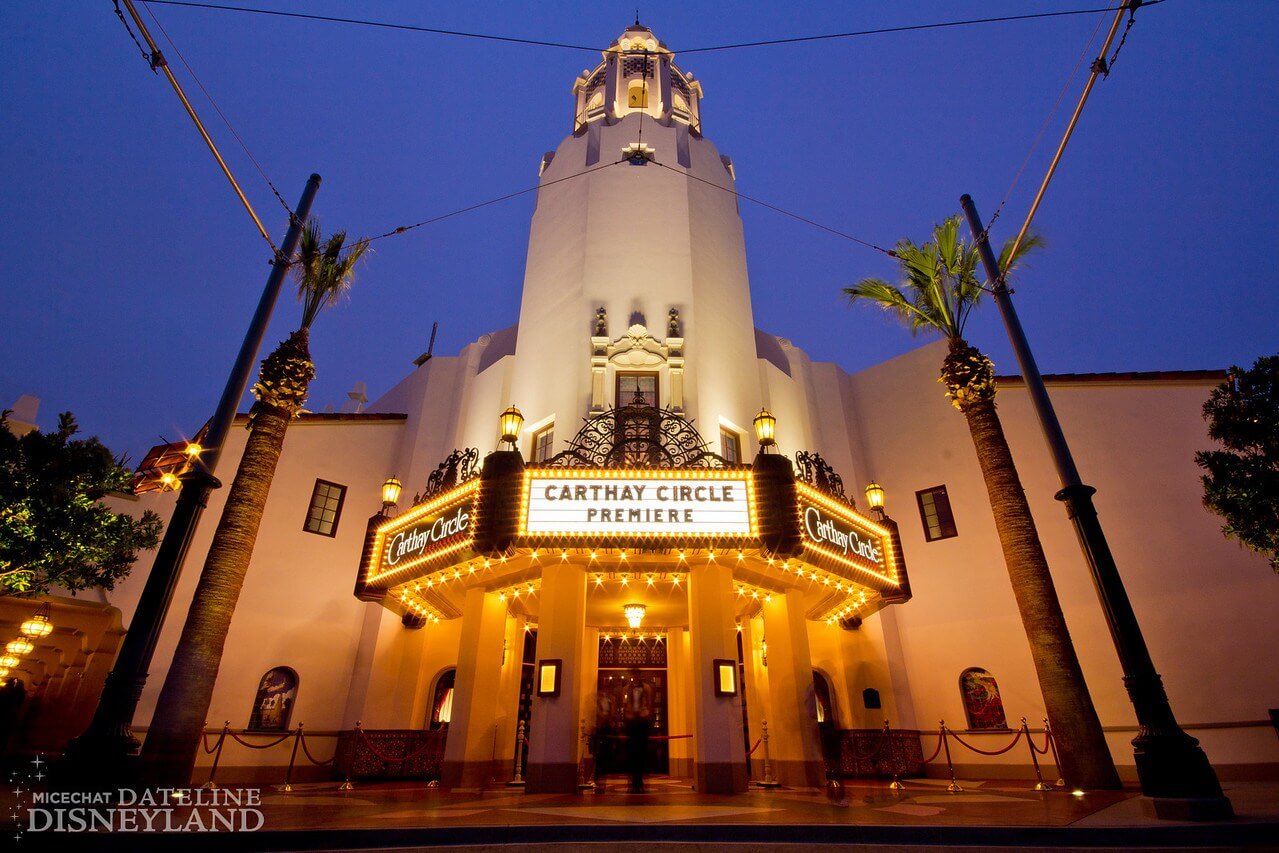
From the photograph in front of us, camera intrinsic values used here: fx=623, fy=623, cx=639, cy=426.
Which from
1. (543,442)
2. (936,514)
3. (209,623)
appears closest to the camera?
(209,623)

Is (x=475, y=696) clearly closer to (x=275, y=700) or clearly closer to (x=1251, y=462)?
(x=275, y=700)

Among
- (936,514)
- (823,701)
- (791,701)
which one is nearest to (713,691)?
(791,701)

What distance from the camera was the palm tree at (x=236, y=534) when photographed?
10.8 metres

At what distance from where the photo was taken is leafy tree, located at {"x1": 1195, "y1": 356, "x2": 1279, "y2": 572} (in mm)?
10875

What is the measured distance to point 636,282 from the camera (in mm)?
18906

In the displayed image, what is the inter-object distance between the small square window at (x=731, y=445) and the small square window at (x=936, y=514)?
6515 millimetres

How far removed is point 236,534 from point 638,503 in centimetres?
827

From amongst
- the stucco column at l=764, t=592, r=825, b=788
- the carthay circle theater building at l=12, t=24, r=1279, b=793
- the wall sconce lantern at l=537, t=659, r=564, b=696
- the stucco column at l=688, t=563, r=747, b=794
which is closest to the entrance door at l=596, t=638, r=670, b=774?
the carthay circle theater building at l=12, t=24, r=1279, b=793

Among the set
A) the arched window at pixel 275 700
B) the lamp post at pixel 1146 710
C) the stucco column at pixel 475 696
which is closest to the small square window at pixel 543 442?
the stucco column at pixel 475 696

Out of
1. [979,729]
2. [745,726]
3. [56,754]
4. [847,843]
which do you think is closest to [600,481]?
[847,843]

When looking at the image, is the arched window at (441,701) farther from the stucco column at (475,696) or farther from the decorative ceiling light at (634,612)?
the decorative ceiling light at (634,612)

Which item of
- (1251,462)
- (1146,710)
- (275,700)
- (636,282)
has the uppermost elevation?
(636,282)

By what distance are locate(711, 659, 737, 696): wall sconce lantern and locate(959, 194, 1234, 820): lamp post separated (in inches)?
256

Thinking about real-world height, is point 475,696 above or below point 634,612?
below
